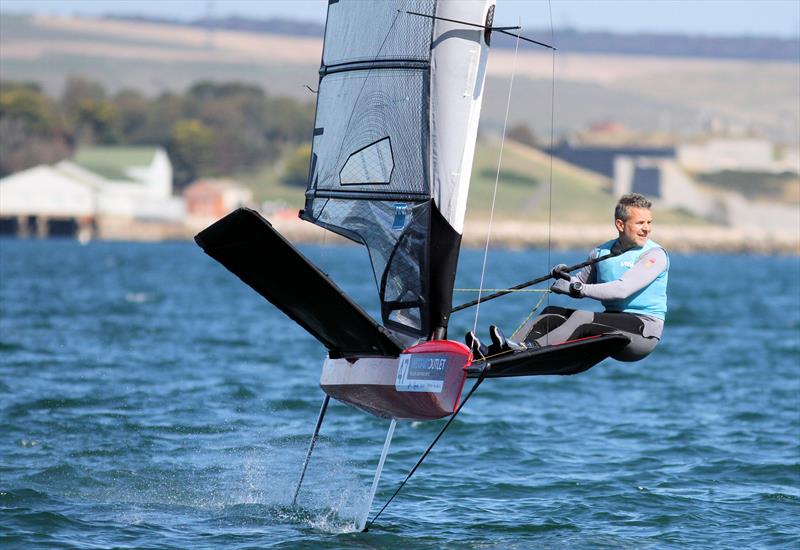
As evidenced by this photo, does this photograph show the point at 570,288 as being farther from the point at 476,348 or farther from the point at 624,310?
the point at 476,348

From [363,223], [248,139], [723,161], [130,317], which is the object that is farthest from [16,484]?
[248,139]

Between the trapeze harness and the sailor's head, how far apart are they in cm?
10

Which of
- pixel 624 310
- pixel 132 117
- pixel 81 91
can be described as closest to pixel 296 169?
pixel 132 117

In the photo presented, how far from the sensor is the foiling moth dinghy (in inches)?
333

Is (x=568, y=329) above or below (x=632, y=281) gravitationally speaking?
below

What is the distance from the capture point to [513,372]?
27.7 feet

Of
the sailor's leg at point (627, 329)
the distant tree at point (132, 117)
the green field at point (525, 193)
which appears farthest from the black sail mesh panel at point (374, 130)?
the distant tree at point (132, 117)

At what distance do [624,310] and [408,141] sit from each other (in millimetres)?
1774

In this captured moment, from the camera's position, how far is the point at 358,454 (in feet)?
41.4

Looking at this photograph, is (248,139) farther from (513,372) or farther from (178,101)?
(513,372)

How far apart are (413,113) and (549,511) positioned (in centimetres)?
313

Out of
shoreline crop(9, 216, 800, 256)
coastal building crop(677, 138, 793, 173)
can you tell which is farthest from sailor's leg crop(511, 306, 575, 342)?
shoreline crop(9, 216, 800, 256)

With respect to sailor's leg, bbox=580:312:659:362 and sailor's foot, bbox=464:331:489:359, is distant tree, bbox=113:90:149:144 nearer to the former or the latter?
sailor's leg, bbox=580:312:659:362

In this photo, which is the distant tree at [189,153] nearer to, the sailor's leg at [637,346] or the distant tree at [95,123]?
the distant tree at [95,123]
